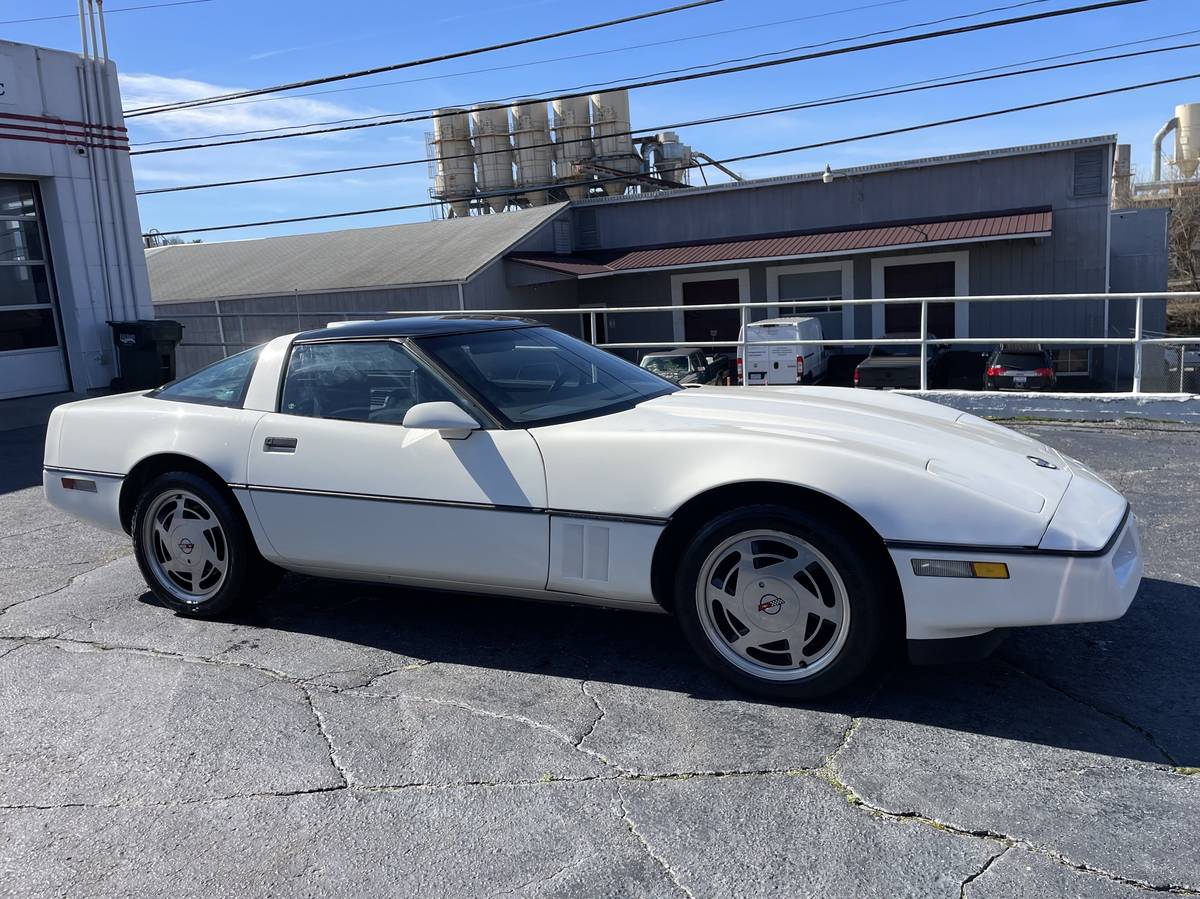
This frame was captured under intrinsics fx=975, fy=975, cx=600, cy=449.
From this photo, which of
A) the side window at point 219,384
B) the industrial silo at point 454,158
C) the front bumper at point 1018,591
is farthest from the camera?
the industrial silo at point 454,158

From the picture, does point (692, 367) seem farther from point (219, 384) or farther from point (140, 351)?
point (219, 384)

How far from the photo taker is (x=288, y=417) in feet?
14.2

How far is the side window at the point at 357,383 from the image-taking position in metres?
4.13

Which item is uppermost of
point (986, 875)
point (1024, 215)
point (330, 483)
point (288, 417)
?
point (1024, 215)

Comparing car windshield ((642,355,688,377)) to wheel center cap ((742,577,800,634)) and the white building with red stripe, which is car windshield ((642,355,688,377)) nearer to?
the white building with red stripe

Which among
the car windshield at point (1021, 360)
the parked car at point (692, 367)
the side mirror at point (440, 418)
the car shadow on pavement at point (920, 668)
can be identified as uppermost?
the side mirror at point (440, 418)

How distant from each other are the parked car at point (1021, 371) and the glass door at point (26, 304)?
1523 cm

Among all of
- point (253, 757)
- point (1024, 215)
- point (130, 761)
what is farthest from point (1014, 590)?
point (1024, 215)

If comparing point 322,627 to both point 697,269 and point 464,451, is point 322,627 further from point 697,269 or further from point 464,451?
point 697,269

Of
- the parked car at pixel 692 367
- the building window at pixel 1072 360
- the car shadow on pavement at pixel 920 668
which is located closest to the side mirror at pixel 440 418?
the car shadow on pavement at pixel 920 668

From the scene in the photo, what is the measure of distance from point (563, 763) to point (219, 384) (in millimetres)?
2666

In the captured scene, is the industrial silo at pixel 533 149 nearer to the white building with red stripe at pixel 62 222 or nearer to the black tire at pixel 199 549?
the white building with red stripe at pixel 62 222

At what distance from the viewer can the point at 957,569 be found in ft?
10.3

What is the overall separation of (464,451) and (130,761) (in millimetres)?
1572
